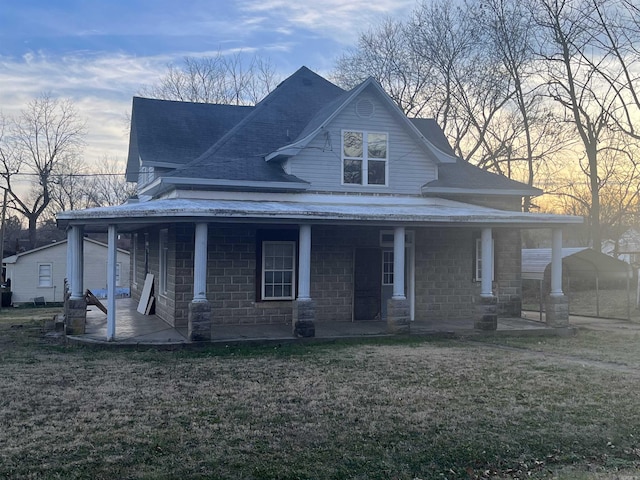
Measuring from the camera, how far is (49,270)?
3609cm

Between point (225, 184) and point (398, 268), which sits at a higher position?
point (225, 184)

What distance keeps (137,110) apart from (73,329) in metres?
9.41

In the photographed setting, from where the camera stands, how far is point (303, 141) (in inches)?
610

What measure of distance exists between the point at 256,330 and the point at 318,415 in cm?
696

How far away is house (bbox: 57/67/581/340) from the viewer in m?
13.8

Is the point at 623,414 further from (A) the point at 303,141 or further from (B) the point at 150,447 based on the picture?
(A) the point at 303,141

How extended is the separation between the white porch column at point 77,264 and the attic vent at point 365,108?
24.4 ft

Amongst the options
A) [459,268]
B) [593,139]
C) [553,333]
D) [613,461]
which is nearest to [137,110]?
[459,268]

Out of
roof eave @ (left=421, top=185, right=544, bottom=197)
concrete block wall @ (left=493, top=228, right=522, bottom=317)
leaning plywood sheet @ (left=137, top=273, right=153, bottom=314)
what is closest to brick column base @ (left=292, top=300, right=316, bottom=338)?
roof eave @ (left=421, top=185, right=544, bottom=197)

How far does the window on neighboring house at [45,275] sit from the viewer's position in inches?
1412

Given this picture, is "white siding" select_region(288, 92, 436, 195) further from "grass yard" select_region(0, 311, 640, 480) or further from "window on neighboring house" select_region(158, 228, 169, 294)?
"grass yard" select_region(0, 311, 640, 480)

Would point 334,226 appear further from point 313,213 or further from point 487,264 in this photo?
point 487,264

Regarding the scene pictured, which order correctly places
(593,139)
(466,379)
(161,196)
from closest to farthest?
(466,379) → (161,196) → (593,139)

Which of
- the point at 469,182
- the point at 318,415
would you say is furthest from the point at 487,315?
the point at 318,415
